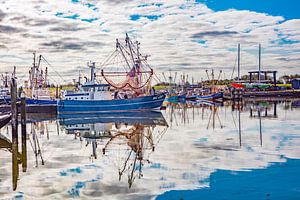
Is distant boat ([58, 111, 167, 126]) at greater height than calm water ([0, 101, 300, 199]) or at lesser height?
lesser

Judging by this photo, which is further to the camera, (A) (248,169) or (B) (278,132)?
(B) (278,132)

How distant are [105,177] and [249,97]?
100 metres

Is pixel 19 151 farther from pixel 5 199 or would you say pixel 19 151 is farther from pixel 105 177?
pixel 5 199

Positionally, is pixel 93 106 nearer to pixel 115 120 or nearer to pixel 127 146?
pixel 115 120

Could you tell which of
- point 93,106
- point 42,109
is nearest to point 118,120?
point 93,106

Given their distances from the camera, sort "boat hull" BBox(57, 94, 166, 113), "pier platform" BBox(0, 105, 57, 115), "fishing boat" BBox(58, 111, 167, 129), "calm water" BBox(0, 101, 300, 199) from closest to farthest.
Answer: "calm water" BBox(0, 101, 300, 199) < "fishing boat" BBox(58, 111, 167, 129) < "pier platform" BBox(0, 105, 57, 115) < "boat hull" BBox(57, 94, 166, 113)

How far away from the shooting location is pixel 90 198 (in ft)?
40.7

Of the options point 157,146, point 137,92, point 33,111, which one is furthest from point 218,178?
point 137,92

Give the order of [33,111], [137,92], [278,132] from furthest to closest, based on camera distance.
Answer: [137,92] → [33,111] → [278,132]

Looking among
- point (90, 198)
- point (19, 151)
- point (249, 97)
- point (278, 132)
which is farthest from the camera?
point (249, 97)

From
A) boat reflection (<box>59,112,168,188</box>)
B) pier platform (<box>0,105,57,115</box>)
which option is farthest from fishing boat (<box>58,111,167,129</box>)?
pier platform (<box>0,105,57,115</box>)

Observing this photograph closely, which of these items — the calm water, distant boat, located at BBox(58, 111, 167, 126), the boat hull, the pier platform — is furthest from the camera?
the boat hull

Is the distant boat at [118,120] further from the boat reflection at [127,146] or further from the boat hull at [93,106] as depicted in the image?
the boat reflection at [127,146]

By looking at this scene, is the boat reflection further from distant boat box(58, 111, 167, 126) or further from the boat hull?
the boat hull
